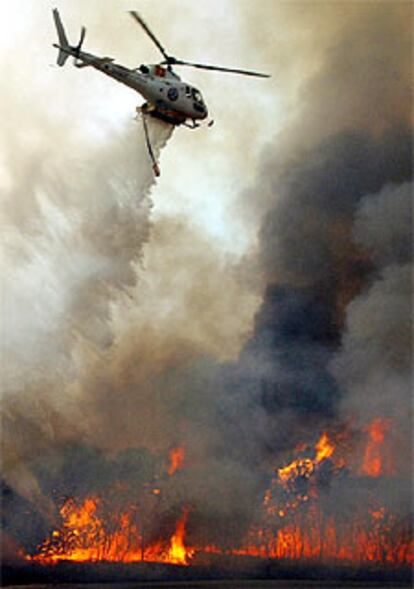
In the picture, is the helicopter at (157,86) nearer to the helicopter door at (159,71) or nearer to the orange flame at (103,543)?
the helicopter door at (159,71)

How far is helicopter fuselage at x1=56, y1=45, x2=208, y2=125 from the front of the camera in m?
64.2

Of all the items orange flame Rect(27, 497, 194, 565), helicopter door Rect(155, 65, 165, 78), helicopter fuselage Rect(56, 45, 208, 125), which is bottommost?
orange flame Rect(27, 497, 194, 565)

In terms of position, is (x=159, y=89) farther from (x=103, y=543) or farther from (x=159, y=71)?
(x=103, y=543)

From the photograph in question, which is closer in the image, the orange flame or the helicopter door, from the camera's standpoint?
the helicopter door

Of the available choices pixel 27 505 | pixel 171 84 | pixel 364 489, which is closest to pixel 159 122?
pixel 171 84

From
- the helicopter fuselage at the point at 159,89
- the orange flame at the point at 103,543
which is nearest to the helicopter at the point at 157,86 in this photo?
the helicopter fuselage at the point at 159,89

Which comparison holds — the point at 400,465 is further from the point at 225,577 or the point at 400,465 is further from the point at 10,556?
the point at 10,556

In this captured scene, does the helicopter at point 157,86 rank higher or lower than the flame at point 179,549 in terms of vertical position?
higher

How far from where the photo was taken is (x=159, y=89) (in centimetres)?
6619

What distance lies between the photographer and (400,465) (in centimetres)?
10331

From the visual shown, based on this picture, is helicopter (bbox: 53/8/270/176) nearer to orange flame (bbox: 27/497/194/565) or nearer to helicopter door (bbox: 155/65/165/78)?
helicopter door (bbox: 155/65/165/78)

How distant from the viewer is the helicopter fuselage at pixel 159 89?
64250 millimetres

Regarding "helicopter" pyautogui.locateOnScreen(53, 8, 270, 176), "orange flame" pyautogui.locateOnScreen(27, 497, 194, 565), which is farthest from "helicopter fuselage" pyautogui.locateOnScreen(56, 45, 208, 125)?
"orange flame" pyautogui.locateOnScreen(27, 497, 194, 565)

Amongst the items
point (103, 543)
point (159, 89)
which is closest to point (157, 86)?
point (159, 89)
